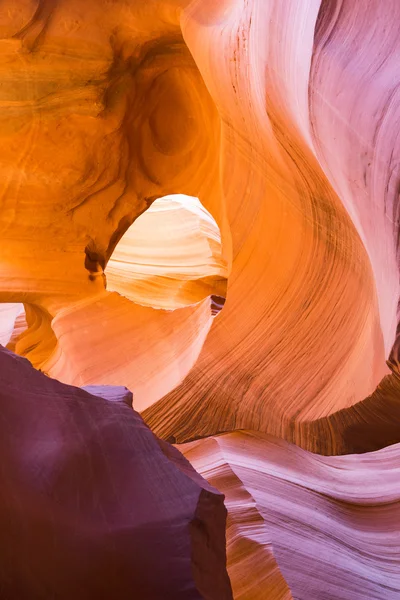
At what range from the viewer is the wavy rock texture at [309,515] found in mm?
2467

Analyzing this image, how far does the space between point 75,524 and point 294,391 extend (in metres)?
2.23

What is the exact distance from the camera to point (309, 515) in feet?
9.32

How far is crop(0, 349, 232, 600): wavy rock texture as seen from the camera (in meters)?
1.26

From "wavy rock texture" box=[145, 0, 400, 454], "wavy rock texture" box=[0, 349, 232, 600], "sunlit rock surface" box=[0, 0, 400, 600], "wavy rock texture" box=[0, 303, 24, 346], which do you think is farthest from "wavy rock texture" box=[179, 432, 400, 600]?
"wavy rock texture" box=[0, 303, 24, 346]

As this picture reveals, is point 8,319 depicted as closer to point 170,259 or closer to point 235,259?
point 170,259

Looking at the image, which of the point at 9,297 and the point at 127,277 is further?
the point at 127,277

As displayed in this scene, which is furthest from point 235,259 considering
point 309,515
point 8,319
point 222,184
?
point 8,319

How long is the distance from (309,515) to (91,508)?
1671mm

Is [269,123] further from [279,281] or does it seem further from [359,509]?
[359,509]

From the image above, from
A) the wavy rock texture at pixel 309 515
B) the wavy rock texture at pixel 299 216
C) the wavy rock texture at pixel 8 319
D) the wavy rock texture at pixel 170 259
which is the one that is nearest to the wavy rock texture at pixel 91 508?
the wavy rock texture at pixel 299 216

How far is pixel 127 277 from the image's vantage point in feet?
22.6

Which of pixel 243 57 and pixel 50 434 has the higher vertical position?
pixel 243 57

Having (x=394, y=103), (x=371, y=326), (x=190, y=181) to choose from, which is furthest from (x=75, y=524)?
(x=190, y=181)

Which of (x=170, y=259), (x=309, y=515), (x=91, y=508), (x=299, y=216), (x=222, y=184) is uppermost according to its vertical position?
(x=222, y=184)
